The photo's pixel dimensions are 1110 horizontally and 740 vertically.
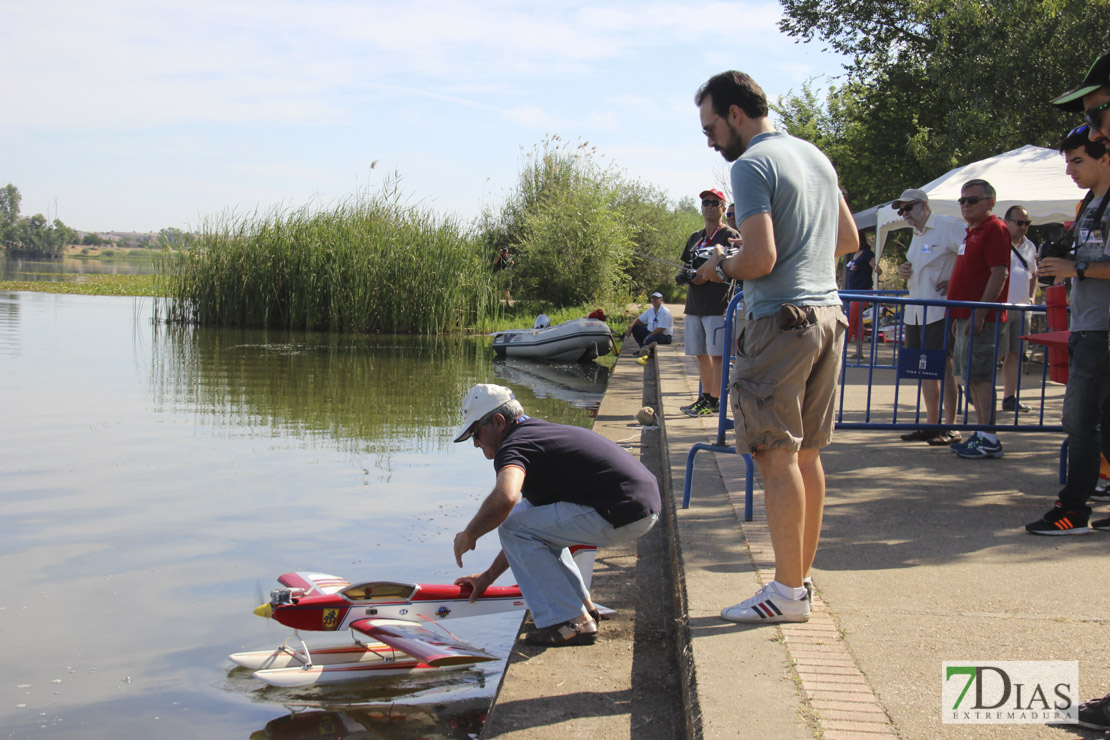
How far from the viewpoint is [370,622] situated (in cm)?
472

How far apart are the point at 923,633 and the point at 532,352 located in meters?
17.8

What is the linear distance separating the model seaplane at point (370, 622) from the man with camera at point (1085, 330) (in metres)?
2.60

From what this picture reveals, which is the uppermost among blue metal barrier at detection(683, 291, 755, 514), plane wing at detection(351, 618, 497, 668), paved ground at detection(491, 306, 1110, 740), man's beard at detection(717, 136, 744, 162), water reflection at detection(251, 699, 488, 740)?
man's beard at detection(717, 136, 744, 162)

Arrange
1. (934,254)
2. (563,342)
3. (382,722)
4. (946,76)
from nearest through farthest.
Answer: (382,722)
(934,254)
(563,342)
(946,76)

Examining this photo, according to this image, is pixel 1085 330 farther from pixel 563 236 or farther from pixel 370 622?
pixel 563 236

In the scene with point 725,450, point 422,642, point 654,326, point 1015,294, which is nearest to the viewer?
point 422,642

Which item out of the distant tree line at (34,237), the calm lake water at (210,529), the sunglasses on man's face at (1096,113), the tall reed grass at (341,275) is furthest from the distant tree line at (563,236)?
the distant tree line at (34,237)

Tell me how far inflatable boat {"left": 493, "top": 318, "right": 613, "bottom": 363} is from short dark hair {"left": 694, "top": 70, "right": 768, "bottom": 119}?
665 inches

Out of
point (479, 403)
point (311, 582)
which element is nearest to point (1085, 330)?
point (479, 403)

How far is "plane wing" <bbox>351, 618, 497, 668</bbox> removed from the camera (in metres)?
4.52

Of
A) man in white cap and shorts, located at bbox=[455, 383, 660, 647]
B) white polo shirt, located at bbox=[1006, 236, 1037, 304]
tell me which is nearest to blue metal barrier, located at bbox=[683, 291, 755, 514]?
man in white cap and shorts, located at bbox=[455, 383, 660, 647]

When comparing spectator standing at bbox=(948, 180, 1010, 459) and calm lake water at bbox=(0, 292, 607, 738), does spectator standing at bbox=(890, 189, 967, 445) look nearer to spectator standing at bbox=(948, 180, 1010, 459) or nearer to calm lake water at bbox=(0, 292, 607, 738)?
spectator standing at bbox=(948, 180, 1010, 459)

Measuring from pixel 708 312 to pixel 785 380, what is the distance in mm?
5715

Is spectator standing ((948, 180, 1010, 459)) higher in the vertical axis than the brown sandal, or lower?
higher
